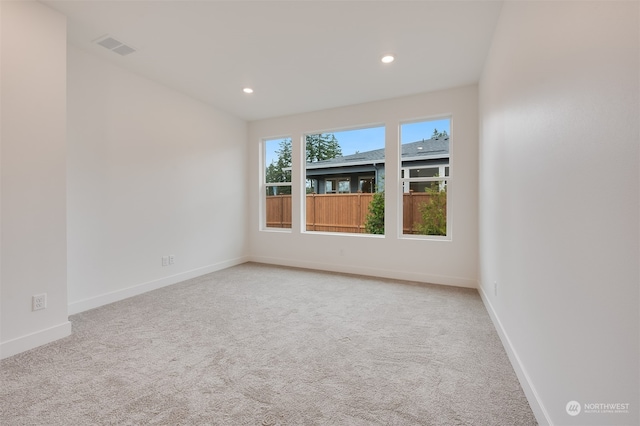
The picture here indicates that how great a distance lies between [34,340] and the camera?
221 centimetres

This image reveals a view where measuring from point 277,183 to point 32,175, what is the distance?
3.43 m

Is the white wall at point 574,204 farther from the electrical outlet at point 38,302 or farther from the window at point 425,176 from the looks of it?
the electrical outlet at point 38,302

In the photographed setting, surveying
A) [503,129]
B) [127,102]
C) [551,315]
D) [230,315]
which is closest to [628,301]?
[551,315]

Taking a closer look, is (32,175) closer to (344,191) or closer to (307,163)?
(307,163)

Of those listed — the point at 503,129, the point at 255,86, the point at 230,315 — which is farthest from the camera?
the point at 255,86

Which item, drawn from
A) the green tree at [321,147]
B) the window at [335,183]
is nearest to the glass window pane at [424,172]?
the green tree at [321,147]

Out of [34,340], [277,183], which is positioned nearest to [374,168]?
[277,183]

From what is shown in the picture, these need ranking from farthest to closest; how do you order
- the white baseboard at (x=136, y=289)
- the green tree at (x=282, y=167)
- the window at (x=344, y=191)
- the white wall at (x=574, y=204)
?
the green tree at (x=282, y=167) → the window at (x=344, y=191) → the white baseboard at (x=136, y=289) → the white wall at (x=574, y=204)

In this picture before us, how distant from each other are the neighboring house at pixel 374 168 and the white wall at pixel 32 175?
342cm

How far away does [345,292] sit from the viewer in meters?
3.57

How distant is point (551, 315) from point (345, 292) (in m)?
2.44

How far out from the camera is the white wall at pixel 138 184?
2.94 metres

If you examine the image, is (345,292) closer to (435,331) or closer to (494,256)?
(435,331)

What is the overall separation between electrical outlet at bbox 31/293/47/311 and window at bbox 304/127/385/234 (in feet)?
11.5
